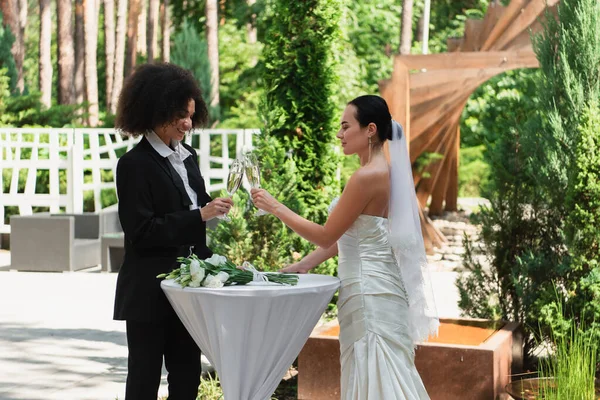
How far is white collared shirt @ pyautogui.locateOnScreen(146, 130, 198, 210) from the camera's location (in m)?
3.75

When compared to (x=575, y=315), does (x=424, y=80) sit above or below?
above

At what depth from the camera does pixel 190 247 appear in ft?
12.7

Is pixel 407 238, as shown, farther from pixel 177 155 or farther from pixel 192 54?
pixel 192 54

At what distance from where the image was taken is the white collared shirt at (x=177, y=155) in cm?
375

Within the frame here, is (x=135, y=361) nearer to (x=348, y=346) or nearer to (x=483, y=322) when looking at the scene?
(x=348, y=346)

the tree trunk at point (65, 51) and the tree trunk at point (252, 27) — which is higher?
the tree trunk at point (252, 27)

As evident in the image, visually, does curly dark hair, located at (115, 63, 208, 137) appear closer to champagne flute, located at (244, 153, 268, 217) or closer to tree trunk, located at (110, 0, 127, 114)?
champagne flute, located at (244, 153, 268, 217)

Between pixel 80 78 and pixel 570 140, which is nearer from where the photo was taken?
pixel 570 140

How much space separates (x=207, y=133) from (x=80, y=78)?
1481 centimetres

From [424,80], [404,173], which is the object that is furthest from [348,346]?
[424,80]

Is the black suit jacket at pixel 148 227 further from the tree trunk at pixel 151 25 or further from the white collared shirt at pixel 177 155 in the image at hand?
the tree trunk at pixel 151 25

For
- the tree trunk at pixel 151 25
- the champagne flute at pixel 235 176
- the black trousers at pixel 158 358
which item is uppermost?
the tree trunk at pixel 151 25

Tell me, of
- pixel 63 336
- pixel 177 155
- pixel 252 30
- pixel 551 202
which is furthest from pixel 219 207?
pixel 252 30

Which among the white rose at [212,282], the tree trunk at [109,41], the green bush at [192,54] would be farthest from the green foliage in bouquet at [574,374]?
the tree trunk at [109,41]
